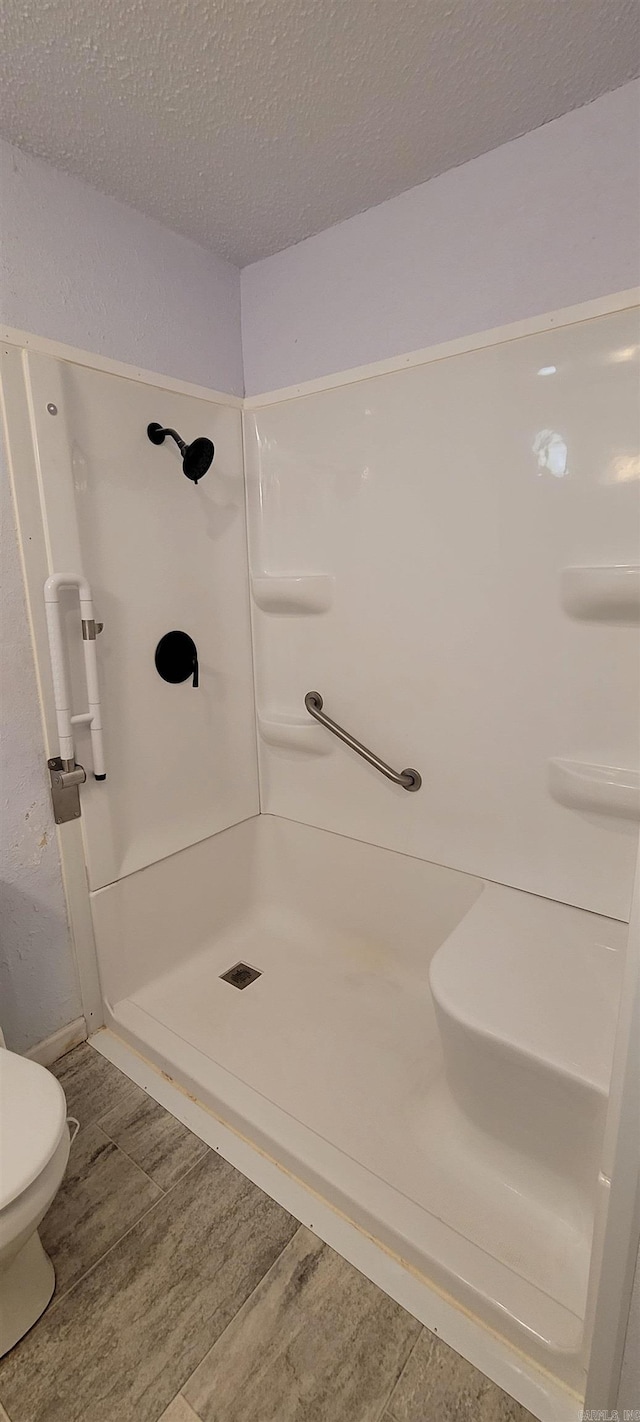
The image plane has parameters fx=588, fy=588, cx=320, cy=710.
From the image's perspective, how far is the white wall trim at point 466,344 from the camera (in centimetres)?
119

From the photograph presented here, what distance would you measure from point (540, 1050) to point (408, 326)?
1626 millimetres

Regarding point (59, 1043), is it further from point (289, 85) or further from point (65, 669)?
point (289, 85)

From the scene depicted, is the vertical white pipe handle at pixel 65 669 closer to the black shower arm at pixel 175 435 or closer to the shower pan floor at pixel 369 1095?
the black shower arm at pixel 175 435

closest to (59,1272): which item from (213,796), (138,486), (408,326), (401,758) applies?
(213,796)

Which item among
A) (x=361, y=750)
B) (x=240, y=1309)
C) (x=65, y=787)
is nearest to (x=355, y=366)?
(x=361, y=750)

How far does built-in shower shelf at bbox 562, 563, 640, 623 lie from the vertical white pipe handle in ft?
3.68

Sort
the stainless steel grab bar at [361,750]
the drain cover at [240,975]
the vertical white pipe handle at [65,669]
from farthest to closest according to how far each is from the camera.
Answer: the drain cover at [240,975]
the stainless steel grab bar at [361,750]
the vertical white pipe handle at [65,669]

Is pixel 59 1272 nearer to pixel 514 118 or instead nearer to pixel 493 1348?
pixel 493 1348

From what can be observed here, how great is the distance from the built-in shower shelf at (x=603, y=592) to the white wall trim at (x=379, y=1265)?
133 cm

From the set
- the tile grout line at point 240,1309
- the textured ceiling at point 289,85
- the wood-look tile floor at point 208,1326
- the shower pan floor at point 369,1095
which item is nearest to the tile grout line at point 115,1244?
the wood-look tile floor at point 208,1326

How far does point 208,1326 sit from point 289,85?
7.46ft

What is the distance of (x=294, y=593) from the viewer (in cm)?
180

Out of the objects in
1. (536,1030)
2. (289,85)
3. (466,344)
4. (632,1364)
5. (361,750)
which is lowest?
(632,1364)

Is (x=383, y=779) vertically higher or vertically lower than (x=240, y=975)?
higher
